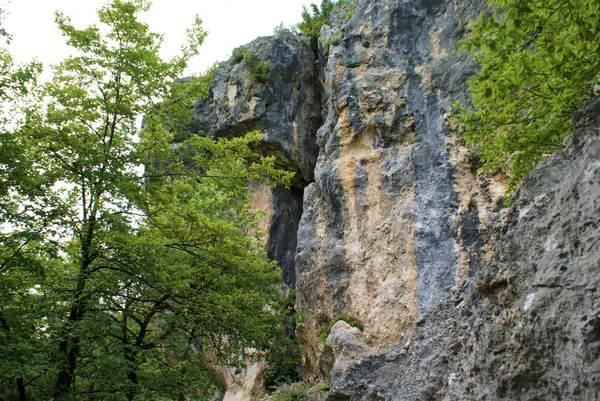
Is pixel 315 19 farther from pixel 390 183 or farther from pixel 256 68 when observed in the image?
pixel 390 183

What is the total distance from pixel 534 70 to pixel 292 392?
11490 millimetres

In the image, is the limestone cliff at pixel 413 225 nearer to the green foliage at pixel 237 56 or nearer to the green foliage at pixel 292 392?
the green foliage at pixel 292 392

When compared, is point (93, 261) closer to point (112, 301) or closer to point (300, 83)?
point (112, 301)

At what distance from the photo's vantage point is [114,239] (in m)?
7.75

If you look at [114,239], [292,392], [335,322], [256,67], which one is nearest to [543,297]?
[114,239]

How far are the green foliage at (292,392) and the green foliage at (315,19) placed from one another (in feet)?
53.9

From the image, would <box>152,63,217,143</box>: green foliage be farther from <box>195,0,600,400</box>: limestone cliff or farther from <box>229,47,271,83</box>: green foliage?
<box>229,47,271,83</box>: green foliage

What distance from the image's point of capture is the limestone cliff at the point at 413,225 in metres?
3.77

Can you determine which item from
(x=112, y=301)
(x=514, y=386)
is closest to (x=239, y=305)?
(x=112, y=301)

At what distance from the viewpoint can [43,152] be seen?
7574mm

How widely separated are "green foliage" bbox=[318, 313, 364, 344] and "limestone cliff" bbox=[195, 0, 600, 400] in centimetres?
24

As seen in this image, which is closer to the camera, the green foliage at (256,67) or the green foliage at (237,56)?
the green foliage at (256,67)

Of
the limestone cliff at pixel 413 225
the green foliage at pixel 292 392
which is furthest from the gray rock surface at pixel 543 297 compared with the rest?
the green foliage at pixel 292 392

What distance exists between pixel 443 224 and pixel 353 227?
286 cm
